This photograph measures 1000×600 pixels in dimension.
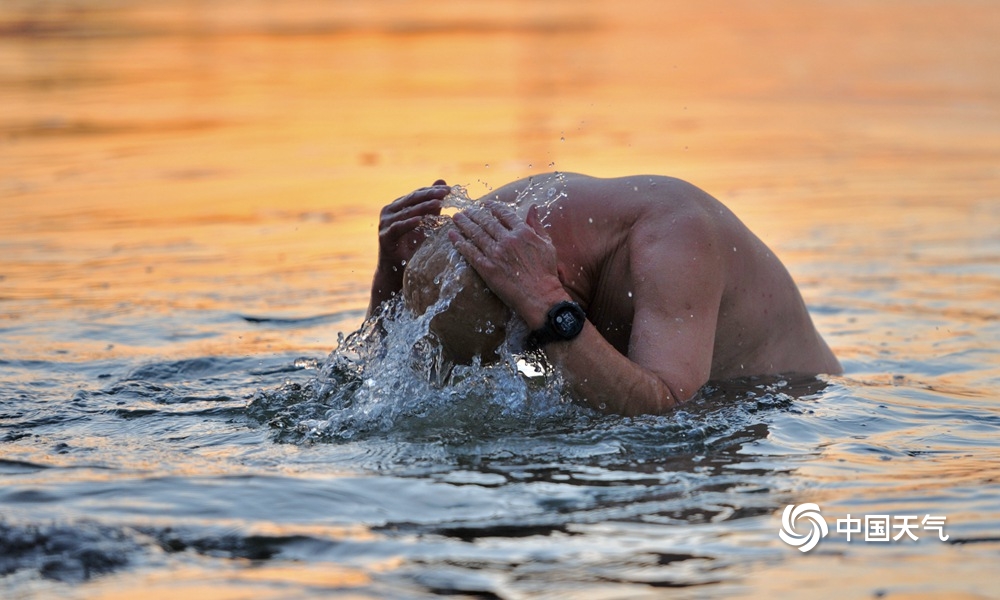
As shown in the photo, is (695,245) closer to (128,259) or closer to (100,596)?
(100,596)

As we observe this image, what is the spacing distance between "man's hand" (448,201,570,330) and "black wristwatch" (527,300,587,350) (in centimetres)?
3

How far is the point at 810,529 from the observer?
3750 mm

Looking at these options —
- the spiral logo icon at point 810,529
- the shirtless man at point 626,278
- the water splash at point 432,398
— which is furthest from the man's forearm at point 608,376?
the spiral logo icon at point 810,529

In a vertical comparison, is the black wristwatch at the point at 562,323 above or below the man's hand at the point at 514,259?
below

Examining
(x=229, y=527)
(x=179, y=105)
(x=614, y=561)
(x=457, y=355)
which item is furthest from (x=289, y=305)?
(x=179, y=105)

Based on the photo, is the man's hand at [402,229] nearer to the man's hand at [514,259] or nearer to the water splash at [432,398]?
the water splash at [432,398]

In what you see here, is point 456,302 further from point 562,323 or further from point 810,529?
point 810,529

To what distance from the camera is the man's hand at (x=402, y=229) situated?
5.11m

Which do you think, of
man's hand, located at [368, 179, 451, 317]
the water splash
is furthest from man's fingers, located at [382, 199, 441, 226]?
the water splash

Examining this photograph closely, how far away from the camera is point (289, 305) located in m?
7.38

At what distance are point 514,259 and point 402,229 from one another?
758 mm

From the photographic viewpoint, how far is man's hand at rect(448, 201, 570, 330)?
14.8ft

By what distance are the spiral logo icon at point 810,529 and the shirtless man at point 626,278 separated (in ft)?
2.58

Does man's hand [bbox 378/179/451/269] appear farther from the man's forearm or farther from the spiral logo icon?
the spiral logo icon
